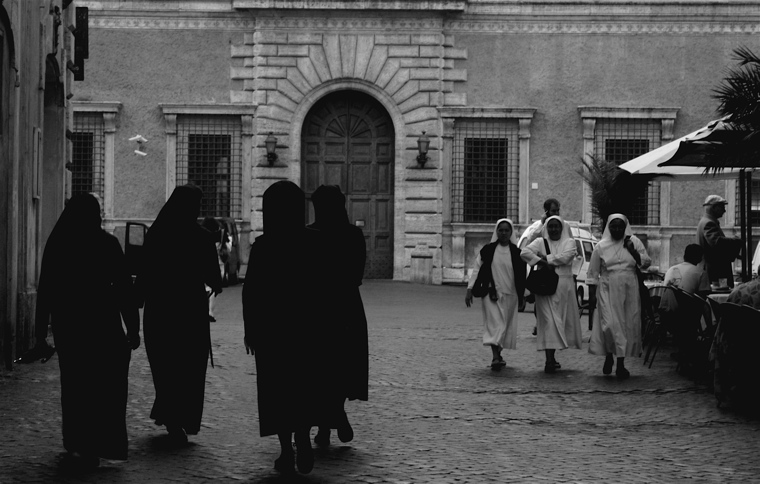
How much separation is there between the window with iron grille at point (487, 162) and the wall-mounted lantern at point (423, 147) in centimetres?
71

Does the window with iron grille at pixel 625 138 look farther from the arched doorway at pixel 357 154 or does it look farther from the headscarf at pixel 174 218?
the headscarf at pixel 174 218

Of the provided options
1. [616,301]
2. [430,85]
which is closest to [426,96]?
[430,85]

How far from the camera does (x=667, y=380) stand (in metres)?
13.4

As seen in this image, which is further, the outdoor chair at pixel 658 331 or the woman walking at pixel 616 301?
the outdoor chair at pixel 658 331

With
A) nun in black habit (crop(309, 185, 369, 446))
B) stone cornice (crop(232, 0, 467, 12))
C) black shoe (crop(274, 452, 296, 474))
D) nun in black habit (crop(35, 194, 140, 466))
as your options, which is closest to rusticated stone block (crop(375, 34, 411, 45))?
stone cornice (crop(232, 0, 467, 12))

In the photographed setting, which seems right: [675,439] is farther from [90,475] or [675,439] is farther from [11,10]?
[11,10]

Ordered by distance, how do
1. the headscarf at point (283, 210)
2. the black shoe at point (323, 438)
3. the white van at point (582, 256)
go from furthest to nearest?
1. the white van at point (582, 256)
2. the black shoe at point (323, 438)
3. the headscarf at point (283, 210)

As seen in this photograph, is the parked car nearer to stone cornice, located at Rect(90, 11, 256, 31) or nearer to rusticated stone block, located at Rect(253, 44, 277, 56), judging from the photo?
rusticated stone block, located at Rect(253, 44, 277, 56)

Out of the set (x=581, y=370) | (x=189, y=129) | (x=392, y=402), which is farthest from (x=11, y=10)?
(x=189, y=129)

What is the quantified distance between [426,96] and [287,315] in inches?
892

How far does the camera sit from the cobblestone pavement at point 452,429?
27.0 feet

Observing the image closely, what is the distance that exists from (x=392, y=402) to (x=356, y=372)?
1.77 metres

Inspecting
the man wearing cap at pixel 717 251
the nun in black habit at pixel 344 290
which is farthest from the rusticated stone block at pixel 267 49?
the nun in black habit at pixel 344 290

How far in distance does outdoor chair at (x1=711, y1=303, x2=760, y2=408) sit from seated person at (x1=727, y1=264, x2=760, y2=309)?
26 centimetres
